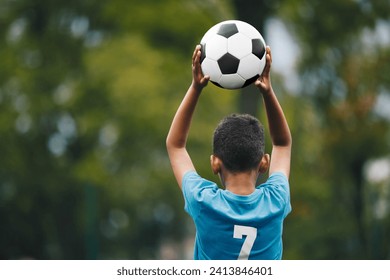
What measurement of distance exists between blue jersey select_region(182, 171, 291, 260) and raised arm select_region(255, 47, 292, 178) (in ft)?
1.29

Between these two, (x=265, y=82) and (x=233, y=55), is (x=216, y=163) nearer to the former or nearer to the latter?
(x=265, y=82)

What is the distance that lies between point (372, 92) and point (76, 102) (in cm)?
833

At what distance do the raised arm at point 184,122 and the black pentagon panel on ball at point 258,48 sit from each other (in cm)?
76

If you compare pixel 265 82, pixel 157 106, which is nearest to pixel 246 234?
pixel 265 82

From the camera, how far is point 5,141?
71.0ft

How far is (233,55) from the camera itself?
204 inches

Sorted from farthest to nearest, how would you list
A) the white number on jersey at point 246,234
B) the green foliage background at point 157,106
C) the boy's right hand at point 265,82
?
the green foliage background at point 157,106 → the boy's right hand at point 265,82 → the white number on jersey at point 246,234

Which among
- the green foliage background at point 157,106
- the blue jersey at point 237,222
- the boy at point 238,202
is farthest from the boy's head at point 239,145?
the green foliage background at point 157,106

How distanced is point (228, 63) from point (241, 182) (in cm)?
123

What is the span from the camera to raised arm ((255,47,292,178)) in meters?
4.32

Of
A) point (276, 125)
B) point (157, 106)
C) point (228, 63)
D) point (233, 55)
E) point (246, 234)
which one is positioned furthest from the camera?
point (157, 106)

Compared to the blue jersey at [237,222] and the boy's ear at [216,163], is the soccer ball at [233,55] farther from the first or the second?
the blue jersey at [237,222]

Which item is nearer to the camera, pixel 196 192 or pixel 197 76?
pixel 196 192

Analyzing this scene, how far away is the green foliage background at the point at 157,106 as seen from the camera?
19438 millimetres
